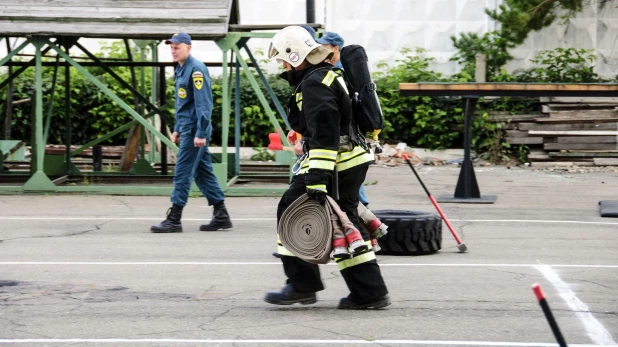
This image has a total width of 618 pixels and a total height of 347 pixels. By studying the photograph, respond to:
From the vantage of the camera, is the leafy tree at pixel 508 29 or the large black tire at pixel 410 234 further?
the leafy tree at pixel 508 29

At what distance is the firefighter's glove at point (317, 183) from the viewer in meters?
6.71

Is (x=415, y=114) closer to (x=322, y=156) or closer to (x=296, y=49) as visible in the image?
(x=296, y=49)

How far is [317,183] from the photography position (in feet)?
22.0

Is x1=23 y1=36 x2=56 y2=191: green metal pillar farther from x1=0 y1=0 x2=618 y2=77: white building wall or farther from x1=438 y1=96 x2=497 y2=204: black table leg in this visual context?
x1=0 y1=0 x2=618 y2=77: white building wall

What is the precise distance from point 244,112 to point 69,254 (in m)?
12.2

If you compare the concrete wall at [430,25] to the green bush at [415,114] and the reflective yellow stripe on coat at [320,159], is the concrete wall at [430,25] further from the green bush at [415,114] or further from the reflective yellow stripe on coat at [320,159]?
the reflective yellow stripe on coat at [320,159]

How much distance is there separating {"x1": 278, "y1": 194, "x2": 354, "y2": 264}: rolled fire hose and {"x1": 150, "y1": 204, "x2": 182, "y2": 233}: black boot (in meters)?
4.25

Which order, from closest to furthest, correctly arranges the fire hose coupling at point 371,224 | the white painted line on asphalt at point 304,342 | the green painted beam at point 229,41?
1. the white painted line on asphalt at point 304,342
2. the fire hose coupling at point 371,224
3. the green painted beam at point 229,41

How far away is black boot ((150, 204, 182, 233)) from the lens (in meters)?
11.0

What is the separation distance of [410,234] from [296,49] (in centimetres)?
296

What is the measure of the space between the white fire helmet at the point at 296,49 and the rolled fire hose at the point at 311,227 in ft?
2.88

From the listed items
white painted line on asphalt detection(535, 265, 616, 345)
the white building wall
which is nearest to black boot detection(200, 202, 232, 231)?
white painted line on asphalt detection(535, 265, 616, 345)

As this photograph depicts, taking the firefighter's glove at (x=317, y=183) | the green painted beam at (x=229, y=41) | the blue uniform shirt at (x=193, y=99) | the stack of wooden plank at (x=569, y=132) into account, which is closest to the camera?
the firefighter's glove at (x=317, y=183)

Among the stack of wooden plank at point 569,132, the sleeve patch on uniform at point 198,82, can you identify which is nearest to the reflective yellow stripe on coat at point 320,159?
the sleeve patch on uniform at point 198,82
